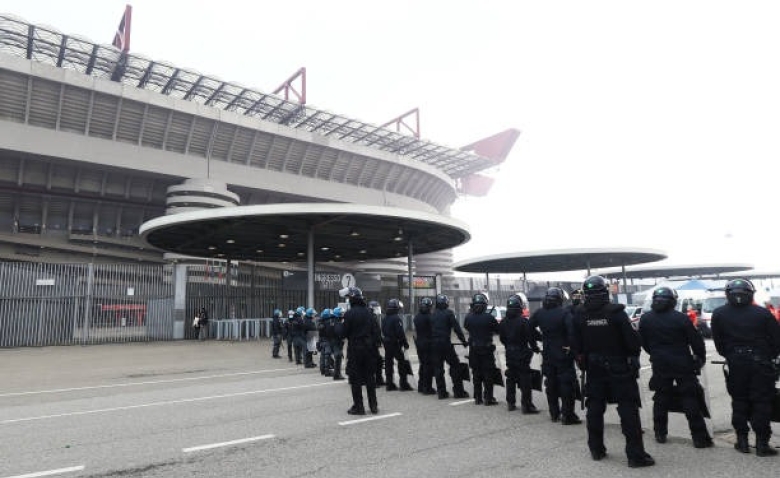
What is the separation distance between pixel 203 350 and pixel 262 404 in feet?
46.9

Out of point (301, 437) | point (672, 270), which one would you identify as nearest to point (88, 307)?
point (301, 437)

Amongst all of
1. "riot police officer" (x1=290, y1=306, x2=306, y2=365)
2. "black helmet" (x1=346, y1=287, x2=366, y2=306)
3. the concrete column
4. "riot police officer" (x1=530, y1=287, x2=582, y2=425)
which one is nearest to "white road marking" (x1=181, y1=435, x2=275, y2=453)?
"black helmet" (x1=346, y1=287, x2=366, y2=306)

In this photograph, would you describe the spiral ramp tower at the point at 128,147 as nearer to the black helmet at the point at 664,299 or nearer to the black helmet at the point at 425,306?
the black helmet at the point at 425,306

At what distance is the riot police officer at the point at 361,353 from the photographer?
297 inches

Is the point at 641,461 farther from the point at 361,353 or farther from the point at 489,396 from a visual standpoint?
the point at 361,353

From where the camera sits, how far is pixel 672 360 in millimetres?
5609

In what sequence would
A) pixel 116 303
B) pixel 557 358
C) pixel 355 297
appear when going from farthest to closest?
pixel 116 303
pixel 355 297
pixel 557 358

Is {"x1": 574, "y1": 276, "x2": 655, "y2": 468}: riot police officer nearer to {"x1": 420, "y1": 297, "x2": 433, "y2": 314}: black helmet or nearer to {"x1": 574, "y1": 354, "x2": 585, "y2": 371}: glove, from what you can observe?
{"x1": 574, "y1": 354, "x2": 585, "y2": 371}: glove

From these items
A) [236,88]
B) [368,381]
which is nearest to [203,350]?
[368,381]

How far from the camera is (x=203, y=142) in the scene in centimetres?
4525

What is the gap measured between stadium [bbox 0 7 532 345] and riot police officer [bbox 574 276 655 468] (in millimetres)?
25764

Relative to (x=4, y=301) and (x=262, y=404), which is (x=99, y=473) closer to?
(x=262, y=404)

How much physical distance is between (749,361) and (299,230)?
2552 cm

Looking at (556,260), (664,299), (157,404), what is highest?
(556,260)
